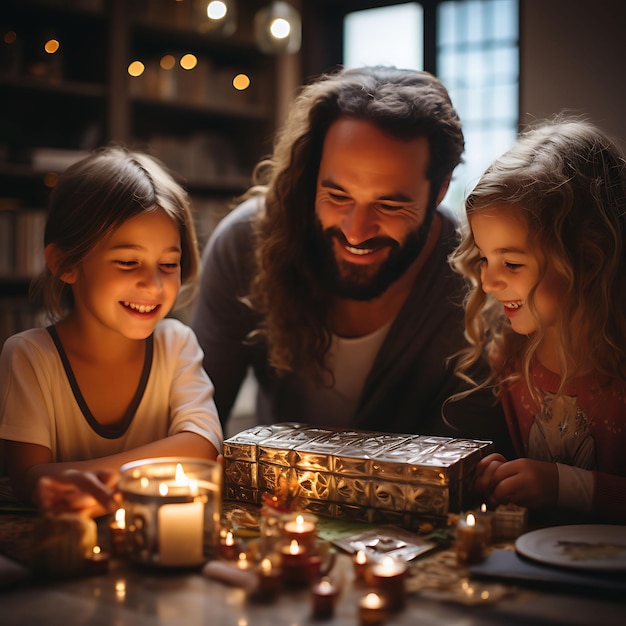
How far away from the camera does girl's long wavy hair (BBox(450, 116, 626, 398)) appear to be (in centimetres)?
130

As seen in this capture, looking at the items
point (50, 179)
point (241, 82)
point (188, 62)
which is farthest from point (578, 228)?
point (241, 82)

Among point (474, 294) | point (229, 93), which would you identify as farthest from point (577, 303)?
point (229, 93)

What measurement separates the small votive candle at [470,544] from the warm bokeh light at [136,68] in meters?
3.38

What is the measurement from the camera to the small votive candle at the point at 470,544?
96 cm

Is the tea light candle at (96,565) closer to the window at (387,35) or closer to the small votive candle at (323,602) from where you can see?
the small votive candle at (323,602)

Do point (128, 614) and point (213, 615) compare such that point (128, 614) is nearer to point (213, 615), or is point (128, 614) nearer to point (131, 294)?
point (213, 615)

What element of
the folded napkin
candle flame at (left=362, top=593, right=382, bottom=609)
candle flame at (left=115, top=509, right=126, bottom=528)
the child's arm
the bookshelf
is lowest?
the folded napkin

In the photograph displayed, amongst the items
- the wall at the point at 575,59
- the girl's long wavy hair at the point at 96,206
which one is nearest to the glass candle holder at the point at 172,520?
the girl's long wavy hair at the point at 96,206

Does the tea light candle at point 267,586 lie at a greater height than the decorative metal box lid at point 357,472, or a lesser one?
lesser

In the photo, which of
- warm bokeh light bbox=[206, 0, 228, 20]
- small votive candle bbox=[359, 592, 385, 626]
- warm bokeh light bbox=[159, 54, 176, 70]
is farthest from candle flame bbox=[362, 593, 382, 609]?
warm bokeh light bbox=[159, 54, 176, 70]

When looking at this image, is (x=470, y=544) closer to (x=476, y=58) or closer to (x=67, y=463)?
(x=67, y=463)

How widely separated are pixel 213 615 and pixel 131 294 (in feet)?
2.08

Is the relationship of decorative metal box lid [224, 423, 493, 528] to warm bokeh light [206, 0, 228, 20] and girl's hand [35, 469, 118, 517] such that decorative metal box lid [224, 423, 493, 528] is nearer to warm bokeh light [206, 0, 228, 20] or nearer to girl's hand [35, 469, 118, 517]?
girl's hand [35, 469, 118, 517]

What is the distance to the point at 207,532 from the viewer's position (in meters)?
0.97
